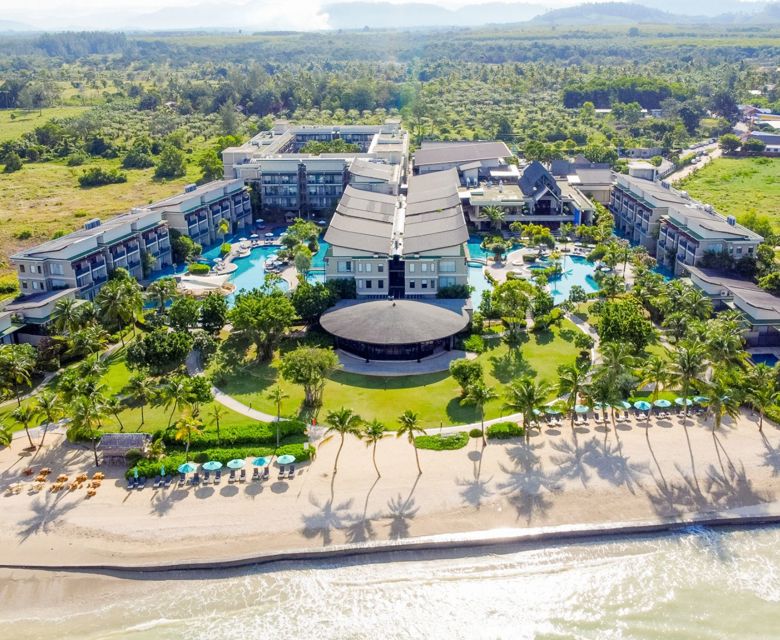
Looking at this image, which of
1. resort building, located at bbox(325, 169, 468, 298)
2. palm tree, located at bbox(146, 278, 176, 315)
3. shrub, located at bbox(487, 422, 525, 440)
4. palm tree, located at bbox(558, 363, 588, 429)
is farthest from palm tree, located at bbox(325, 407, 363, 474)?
palm tree, located at bbox(146, 278, 176, 315)

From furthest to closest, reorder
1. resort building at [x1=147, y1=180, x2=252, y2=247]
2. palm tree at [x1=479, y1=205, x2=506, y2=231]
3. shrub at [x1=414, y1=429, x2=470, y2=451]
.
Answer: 1. palm tree at [x1=479, y1=205, x2=506, y2=231]
2. resort building at [x1=147, y1=180, x2=252, y2=247]
3. shrub at [x1=414, y1=429, x2=470, y2=451]

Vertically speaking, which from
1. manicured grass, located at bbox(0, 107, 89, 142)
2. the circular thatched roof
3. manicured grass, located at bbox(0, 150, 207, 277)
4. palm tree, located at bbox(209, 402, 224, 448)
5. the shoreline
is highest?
manicured grass, located at bbox(0, 107, 89, 142)

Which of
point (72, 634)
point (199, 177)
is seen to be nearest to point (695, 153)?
point (199, 177)

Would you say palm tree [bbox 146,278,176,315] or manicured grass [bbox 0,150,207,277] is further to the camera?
manicured grass [bbox 0,150,207,277]

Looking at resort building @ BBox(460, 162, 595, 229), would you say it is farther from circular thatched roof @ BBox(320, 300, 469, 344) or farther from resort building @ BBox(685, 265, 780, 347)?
circular thatched roof @ BBox(320, 300, 469, 344)

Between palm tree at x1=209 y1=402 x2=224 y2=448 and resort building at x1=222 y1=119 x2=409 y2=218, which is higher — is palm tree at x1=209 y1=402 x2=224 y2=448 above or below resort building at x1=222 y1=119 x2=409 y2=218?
below

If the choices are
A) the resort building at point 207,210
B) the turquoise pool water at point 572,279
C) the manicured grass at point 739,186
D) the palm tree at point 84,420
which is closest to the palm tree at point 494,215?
the turquoise pool water at point 572,279

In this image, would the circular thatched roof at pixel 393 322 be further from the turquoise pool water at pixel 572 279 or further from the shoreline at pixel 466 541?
the shoreline at pixel 466 541
